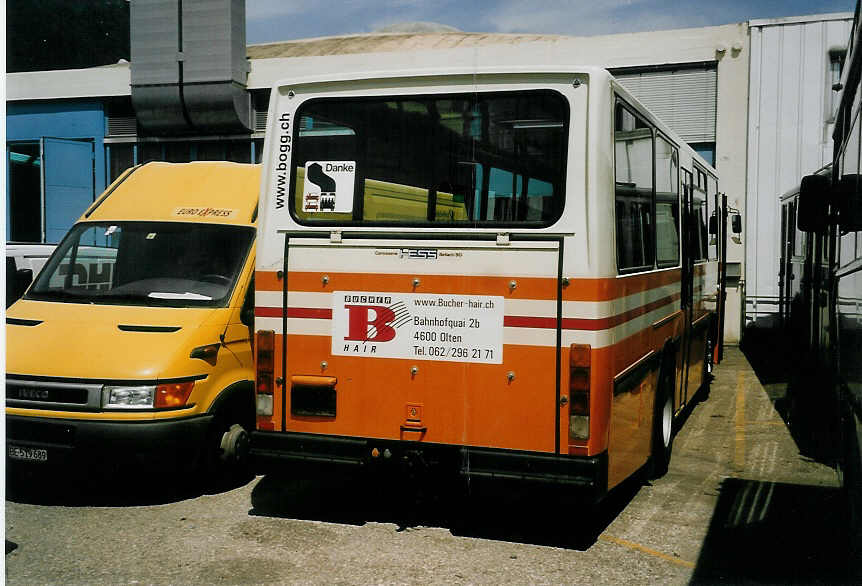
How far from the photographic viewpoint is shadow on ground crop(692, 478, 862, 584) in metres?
5.03

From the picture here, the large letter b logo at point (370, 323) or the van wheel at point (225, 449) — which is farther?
the van wheel at point (225, 449)

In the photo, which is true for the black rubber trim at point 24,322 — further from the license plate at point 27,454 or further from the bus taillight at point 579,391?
the bus taillight at point 579,391

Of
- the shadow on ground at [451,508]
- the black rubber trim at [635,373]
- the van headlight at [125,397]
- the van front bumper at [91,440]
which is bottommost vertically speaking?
the shadow on ground at [451,508]

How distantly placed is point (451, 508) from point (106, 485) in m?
2.71

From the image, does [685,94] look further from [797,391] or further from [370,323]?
[370,323]

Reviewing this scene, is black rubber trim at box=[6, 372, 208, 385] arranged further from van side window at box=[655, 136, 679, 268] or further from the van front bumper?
van side window at box=[655, 136, 679, 268]

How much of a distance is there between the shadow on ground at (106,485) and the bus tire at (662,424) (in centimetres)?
332

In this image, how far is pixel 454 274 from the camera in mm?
5488

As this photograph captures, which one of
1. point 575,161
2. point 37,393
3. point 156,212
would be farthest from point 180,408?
point 575,161

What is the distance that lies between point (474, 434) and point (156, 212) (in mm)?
3706

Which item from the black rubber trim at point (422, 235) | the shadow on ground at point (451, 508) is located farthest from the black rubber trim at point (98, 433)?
the black rubber trim at point (422, 235)

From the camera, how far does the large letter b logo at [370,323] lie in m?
5.63

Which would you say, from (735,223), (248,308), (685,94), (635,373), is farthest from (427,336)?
(685,94)

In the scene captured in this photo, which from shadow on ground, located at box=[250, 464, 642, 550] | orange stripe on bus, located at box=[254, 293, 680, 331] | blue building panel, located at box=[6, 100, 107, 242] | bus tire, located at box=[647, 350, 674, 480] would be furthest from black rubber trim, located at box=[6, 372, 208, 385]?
blue building panel, located at box=[6, 100, 107, 242]
